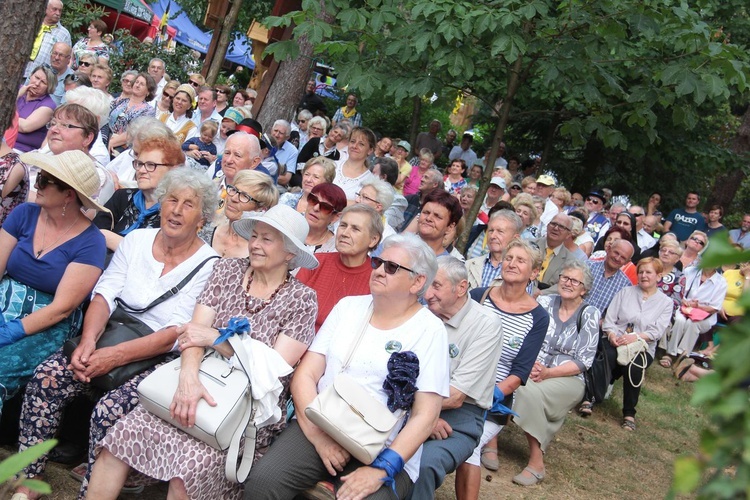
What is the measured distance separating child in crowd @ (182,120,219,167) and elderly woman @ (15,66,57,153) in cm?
168

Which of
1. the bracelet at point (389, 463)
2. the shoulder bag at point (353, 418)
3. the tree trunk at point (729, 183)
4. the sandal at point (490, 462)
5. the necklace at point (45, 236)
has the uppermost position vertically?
the tree trunk at point (729, 183)

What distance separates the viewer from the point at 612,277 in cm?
903

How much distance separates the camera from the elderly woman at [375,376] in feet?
13.3

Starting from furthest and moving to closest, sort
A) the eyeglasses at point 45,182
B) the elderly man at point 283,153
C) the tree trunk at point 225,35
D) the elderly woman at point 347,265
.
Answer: the tree trunk at point 225,35 → the elderly man at point 283,153 → the elderly woman at point 347,265 → the eyeglasses at point 45,182

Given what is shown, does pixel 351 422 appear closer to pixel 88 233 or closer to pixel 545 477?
pixel 88 233

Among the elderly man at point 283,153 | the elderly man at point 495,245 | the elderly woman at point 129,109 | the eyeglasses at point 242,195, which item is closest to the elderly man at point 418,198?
the elderly man at point 495,245

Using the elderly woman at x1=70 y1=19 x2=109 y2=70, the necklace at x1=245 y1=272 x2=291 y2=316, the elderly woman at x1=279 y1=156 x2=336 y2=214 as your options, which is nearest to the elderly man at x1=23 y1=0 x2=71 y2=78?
the elderly woman at x1=70 y1=19 x2=109 y2=70

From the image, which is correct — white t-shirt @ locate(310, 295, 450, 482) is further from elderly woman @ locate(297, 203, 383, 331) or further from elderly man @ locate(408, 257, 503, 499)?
elderly woman @ locate(297, 203, 383, 331)

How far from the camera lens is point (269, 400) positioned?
4191 millimetres

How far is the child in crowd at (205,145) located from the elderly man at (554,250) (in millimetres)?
3772

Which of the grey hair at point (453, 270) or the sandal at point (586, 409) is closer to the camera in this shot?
the grey hair at point (453, 270)

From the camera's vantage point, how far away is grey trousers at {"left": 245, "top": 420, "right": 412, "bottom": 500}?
13.3 feet

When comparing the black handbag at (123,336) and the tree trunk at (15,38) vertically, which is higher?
the tree trunk at (15,38)

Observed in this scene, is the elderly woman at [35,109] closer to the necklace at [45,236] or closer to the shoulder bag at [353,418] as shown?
the necklace at [45,236]
